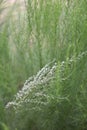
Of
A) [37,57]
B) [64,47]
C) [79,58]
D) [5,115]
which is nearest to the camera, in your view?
[79,58]

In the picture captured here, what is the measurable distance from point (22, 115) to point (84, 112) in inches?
13.8

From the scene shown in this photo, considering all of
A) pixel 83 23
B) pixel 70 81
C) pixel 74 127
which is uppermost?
pixel 83 23

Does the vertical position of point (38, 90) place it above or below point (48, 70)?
below

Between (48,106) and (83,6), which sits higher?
(83,6)

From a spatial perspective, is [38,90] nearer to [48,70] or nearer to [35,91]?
[35,91]

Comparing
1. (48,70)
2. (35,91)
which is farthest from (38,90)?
(48,70)

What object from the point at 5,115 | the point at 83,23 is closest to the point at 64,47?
the point at 83,23

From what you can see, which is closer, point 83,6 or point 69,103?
point 69,103

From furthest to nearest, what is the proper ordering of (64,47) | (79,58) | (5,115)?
(64,47), (5,115), (79,58)

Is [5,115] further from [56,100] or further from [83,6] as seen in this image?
[83,6]

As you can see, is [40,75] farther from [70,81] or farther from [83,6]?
[83,6]

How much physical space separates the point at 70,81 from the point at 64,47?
31 centimetres

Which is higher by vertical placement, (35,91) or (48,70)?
(48,70)

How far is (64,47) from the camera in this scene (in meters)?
2.27
